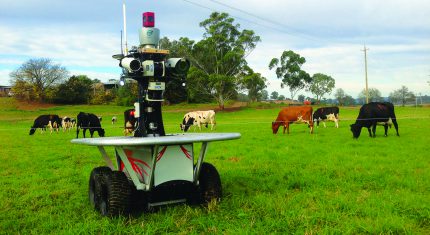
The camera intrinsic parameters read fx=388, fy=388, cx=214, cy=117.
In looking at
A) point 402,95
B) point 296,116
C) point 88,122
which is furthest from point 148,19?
point 402,95

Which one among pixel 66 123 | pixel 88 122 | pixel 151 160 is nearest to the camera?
pixel 151 160

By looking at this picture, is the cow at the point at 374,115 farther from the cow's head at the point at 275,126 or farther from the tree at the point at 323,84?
the tree at the point at 323,84

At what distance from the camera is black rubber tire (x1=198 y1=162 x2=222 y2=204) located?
523cm

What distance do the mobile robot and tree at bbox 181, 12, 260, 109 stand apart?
44.7 meters

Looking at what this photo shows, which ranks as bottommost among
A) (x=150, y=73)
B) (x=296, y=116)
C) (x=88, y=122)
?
(x=88, y=122)

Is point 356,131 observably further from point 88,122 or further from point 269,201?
point 88,122

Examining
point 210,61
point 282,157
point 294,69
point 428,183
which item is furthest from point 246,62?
point 428,183

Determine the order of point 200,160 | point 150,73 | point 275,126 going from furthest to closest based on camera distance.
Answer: point 275,126 < point 150,73 < point 200,160

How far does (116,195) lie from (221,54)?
51134 millimetres

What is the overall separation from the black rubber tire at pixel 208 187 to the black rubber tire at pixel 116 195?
962 millimetres

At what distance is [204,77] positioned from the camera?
51500mm

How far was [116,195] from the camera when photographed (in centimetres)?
471

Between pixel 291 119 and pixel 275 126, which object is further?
pixel 291 119

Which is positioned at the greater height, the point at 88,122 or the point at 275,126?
the point at 88,122
